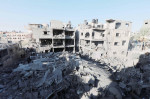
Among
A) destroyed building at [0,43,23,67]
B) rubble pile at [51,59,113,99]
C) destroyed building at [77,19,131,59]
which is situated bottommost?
rubble pile at [51,59,113,99]

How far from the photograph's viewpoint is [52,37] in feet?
76.6

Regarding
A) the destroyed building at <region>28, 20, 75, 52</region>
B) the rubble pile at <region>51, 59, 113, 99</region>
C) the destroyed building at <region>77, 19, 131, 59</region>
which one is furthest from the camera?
the destroyed building at <region>77, 19, 131, 59</region>

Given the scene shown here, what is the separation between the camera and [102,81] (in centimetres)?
1077

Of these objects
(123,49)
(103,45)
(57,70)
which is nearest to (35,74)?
Answer: (57,70)

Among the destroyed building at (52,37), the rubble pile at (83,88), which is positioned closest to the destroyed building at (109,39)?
the destroyed building at (52,37)

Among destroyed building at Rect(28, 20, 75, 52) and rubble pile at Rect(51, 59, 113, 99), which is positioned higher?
destroyed building at Rect(28, 20, 75, 52)

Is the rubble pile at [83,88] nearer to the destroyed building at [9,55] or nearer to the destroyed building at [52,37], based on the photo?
the destroyed building at [9,55]

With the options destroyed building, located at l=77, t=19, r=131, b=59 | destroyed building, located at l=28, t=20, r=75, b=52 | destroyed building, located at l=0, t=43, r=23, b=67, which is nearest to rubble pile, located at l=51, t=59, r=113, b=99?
destroyed building, located at l=77, t=19, r=131, b=59

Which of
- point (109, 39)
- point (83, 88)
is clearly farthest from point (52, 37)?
point (83, 88)

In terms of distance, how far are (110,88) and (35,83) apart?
30.0 ft

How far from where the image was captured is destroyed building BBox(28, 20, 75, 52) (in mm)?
22234

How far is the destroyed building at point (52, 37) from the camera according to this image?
72.9ft

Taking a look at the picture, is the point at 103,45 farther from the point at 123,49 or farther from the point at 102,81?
the point at 102,81

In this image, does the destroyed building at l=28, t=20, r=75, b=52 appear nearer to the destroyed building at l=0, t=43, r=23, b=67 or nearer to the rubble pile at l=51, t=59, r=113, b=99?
the destroyed building at l=0, t=43, r=23, b=67
